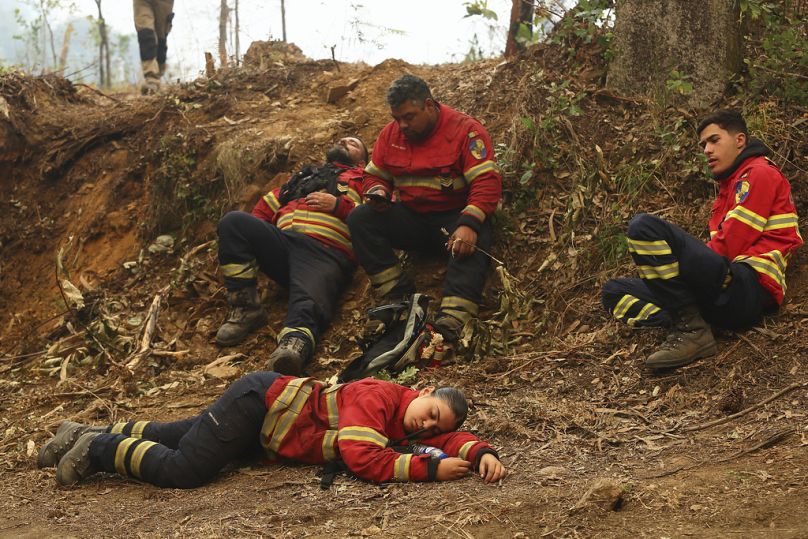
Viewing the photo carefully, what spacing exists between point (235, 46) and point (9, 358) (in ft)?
27.5

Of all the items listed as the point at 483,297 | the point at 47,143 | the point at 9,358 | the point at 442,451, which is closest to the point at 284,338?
the point at 483,297

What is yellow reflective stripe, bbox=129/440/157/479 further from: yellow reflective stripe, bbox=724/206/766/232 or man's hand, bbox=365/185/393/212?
yellow reflective stripe, bbox=724/206/766/232

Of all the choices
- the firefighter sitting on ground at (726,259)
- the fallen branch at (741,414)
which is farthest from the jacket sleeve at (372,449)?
the firefighter sitting on ground at (726,259)

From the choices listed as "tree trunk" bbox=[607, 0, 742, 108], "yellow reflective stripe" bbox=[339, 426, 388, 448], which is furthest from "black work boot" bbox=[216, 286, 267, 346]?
"tree trunk" bbox=[607, 0, 742, 108]

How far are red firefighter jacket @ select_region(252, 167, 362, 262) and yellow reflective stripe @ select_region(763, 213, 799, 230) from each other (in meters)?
2.99

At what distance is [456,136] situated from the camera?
5844 mm

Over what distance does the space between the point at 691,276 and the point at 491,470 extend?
163 cm

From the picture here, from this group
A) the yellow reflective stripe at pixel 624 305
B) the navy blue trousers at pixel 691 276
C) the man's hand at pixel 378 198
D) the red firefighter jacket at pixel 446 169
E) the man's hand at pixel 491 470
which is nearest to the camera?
the man's hand at pixel 491 470

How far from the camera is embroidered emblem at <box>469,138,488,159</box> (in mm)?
5766

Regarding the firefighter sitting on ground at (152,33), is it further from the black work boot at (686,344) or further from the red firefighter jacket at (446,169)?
the black work boot at (686,344)

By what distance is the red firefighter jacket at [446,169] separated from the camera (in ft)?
18.8

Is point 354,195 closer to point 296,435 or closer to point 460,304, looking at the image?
point 460,304

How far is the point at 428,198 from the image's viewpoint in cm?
593

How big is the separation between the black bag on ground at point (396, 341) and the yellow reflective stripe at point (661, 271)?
1.54 m
